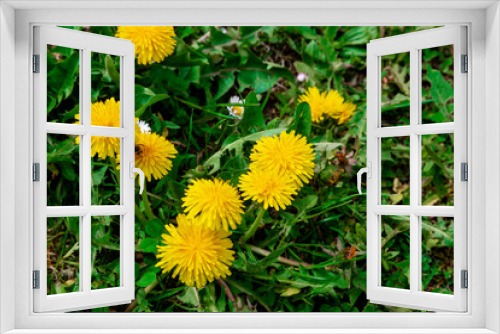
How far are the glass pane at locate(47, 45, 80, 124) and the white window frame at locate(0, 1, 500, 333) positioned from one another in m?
0.39

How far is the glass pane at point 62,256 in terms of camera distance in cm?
188

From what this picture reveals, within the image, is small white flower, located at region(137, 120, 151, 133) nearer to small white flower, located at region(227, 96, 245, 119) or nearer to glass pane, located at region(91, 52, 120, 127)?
glass pane, located at region(91, 52, 120, 127)

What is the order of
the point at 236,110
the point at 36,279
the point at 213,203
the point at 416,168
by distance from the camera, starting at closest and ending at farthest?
the point at 36,279 → the point at 416,168 → the point at 213,203 → the point at 236,110

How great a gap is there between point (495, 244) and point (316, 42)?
126 cm

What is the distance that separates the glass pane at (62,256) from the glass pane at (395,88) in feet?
4.97

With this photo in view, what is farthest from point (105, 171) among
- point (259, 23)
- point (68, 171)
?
point (259, 23)

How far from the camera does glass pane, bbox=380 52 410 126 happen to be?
2.09 metres

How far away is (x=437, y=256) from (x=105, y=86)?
66.4 inches

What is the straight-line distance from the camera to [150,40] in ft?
5.90

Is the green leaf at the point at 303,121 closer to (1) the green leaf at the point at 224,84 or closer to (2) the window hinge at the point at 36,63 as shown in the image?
(1) the green leaf at the point at 224,84

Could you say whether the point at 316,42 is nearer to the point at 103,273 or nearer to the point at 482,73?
the point at 482,73

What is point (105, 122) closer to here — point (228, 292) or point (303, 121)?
point (303, 121)

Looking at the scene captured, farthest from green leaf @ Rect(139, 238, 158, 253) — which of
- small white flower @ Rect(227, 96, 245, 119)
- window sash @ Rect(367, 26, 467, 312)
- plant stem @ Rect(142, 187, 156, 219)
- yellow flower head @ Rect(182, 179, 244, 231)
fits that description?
window sash @ Rect(367, 26, 467, 312)

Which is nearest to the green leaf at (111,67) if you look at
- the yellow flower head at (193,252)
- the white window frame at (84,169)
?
the white window frame at (84,169)
